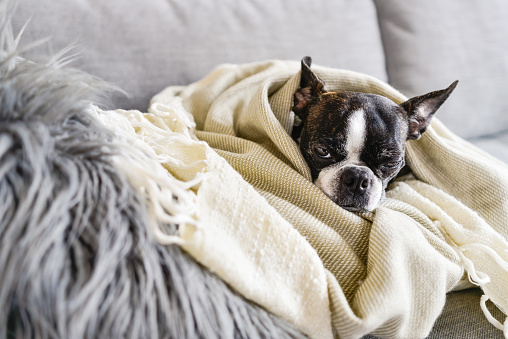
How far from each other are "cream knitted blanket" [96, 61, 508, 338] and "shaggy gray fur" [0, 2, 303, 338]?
0.11ft

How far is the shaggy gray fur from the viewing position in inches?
17.1

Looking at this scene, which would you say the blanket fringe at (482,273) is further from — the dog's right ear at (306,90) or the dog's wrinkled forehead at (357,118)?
the dog's right ear at (306,90)

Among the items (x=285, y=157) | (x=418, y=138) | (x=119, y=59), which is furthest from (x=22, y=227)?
(x=418, y=138)

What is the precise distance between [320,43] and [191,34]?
18.5 inches

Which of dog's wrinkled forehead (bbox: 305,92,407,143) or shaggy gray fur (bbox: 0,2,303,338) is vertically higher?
shaggy gray fur (bbox: 0,2,303,338)

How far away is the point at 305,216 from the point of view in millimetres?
751

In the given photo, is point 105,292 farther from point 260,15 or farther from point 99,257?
point 260,15

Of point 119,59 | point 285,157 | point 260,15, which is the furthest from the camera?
point 260,15

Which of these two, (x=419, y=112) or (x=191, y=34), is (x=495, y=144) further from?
(x=191, y=34)

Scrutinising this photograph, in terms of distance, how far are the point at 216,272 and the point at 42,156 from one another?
29cm

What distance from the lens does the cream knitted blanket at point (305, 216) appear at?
582 millimetres

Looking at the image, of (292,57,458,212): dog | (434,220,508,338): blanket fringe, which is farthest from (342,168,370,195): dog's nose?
(434,220,508,338): blanket fringe

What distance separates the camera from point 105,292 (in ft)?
1.56

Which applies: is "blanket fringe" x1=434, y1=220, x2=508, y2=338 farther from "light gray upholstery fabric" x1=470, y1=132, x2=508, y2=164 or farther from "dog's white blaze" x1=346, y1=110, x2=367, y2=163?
"light gray upholstery fabric" x1=470, y1=132, x2=508, y2=164
